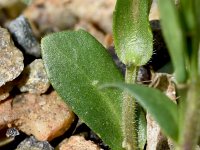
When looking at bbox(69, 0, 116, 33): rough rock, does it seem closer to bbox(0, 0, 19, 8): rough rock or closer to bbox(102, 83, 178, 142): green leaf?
bbox(0, 0, 19, 8): rough rock

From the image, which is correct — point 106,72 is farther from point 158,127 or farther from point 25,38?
point 25,38

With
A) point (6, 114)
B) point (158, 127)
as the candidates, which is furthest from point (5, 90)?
point (158, 127)

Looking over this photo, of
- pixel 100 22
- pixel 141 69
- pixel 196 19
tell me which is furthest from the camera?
pixel 100 22

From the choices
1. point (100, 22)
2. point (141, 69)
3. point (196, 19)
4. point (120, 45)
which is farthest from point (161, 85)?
point (100, 22)

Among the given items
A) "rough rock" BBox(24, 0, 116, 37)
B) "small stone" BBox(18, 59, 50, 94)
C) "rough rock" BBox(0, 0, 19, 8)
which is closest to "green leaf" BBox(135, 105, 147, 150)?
"small stone" BBox(18, 59, 50, 94)

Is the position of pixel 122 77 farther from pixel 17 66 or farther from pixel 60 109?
pixel 17 66
